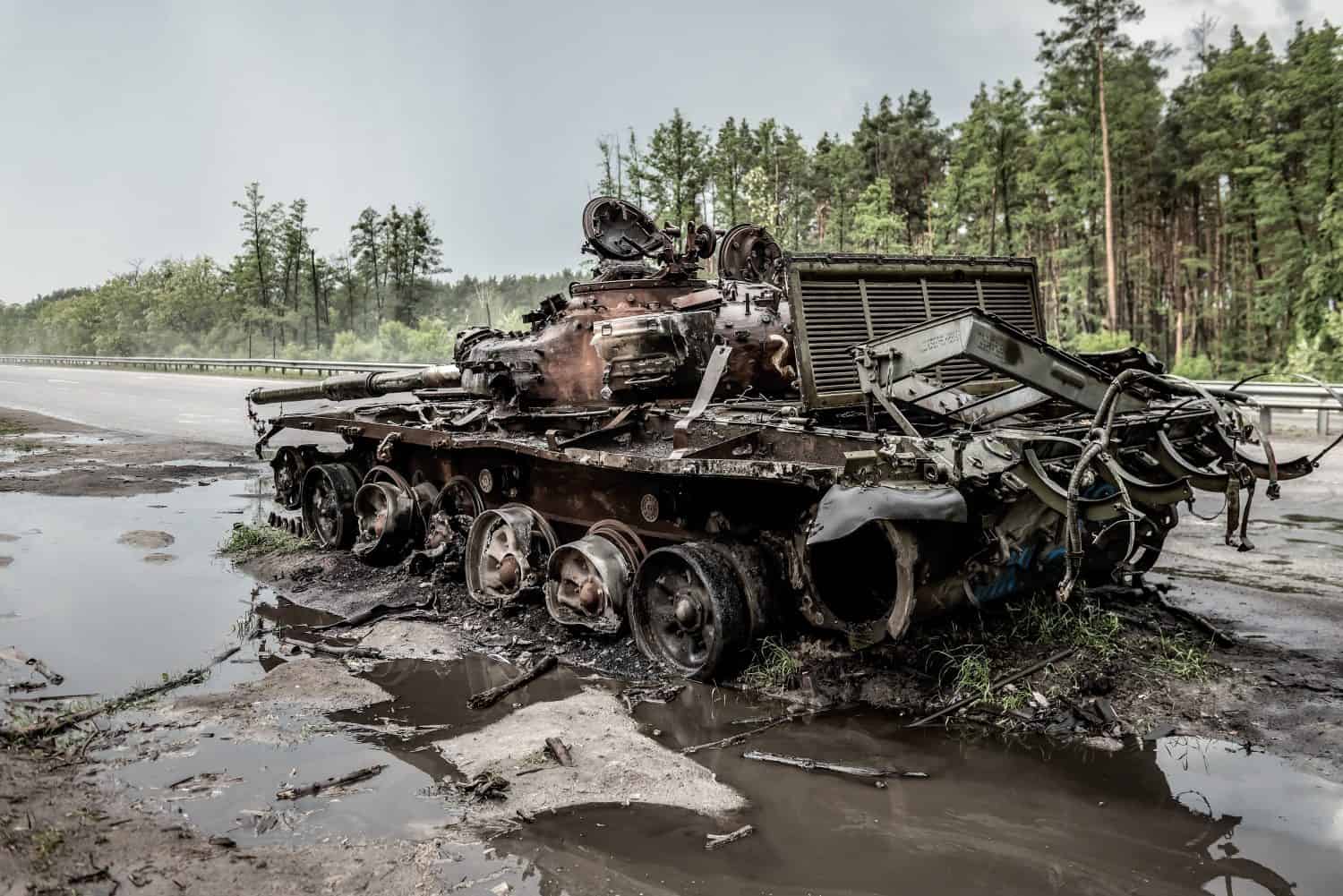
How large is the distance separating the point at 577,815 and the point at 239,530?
308 inches

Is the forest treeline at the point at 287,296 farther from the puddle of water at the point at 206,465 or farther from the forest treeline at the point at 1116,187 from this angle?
the puddle of water at the point at 206,465

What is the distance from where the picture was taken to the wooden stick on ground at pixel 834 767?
5121 millimetres

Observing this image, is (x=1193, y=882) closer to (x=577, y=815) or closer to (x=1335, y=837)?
(x=1335, y=837)

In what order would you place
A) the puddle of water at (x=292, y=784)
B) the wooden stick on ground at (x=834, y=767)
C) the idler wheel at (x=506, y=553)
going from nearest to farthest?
the puddle of water at (x=292, y=784) < the wooden stick on ground at (x=834, y=767) < the idler wheel at (x=506, y=553)

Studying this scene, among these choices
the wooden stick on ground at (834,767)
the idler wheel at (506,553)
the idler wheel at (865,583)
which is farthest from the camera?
the idler wheel at (506,553)

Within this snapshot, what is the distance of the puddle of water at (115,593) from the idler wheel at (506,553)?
1967 millimetres

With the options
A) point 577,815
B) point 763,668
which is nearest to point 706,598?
point 763,668

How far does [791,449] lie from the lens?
6.14 meters

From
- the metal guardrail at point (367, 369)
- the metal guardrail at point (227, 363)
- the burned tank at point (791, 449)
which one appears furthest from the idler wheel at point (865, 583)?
the metal guardrail at point (227, 363)

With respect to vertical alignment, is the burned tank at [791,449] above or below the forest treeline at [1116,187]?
below

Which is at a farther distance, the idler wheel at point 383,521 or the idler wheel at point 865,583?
the idler wheel at point 383,521

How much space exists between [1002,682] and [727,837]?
225 centimetres

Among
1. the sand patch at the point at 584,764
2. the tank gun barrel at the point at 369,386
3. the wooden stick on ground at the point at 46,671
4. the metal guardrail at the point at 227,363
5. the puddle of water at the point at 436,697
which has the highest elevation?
the metal guardrail at the point at 227,363

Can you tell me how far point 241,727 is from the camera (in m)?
5.90
